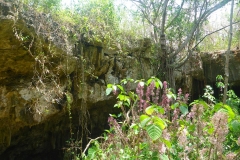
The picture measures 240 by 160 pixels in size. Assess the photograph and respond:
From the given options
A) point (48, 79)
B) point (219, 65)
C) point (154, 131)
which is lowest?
point (154, 131)

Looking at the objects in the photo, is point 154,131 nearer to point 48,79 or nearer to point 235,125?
point 235,125

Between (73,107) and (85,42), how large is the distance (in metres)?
1.11

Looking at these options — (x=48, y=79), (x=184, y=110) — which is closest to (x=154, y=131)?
(x=184, y=110)

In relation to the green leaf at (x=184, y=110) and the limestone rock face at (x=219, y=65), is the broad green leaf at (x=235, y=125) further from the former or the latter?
the limestone rock face at (x=219, y=65)

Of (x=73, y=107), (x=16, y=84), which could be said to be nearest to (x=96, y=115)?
(x=73, y=107)

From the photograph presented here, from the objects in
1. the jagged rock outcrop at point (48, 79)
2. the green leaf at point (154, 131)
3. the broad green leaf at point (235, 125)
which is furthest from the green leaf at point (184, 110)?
the jagged rock outcrop at point (48, 79)

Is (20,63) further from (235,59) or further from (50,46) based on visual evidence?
(235,59)

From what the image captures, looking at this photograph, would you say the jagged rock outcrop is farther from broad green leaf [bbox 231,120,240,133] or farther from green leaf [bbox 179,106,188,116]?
broad green leaf [bbox 231,120,240,133]

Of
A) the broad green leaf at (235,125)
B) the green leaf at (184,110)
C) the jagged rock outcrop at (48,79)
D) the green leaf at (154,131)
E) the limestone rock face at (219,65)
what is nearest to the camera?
the green leaf at (154,131)

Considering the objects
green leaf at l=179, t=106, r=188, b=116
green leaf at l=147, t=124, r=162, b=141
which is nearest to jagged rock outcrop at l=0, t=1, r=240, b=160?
green leaf at l=179, t=106, r=188, b=116

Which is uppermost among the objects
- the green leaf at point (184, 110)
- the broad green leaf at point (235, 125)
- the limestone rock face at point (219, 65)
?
the limestone rock face at point (219, 65)

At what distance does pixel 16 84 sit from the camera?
3.55 meters

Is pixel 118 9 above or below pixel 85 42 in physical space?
above

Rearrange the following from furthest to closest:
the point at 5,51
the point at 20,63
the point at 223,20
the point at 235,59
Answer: the point at 223,20, the point at 235,59, the point at 20,63, the point at 5,51
